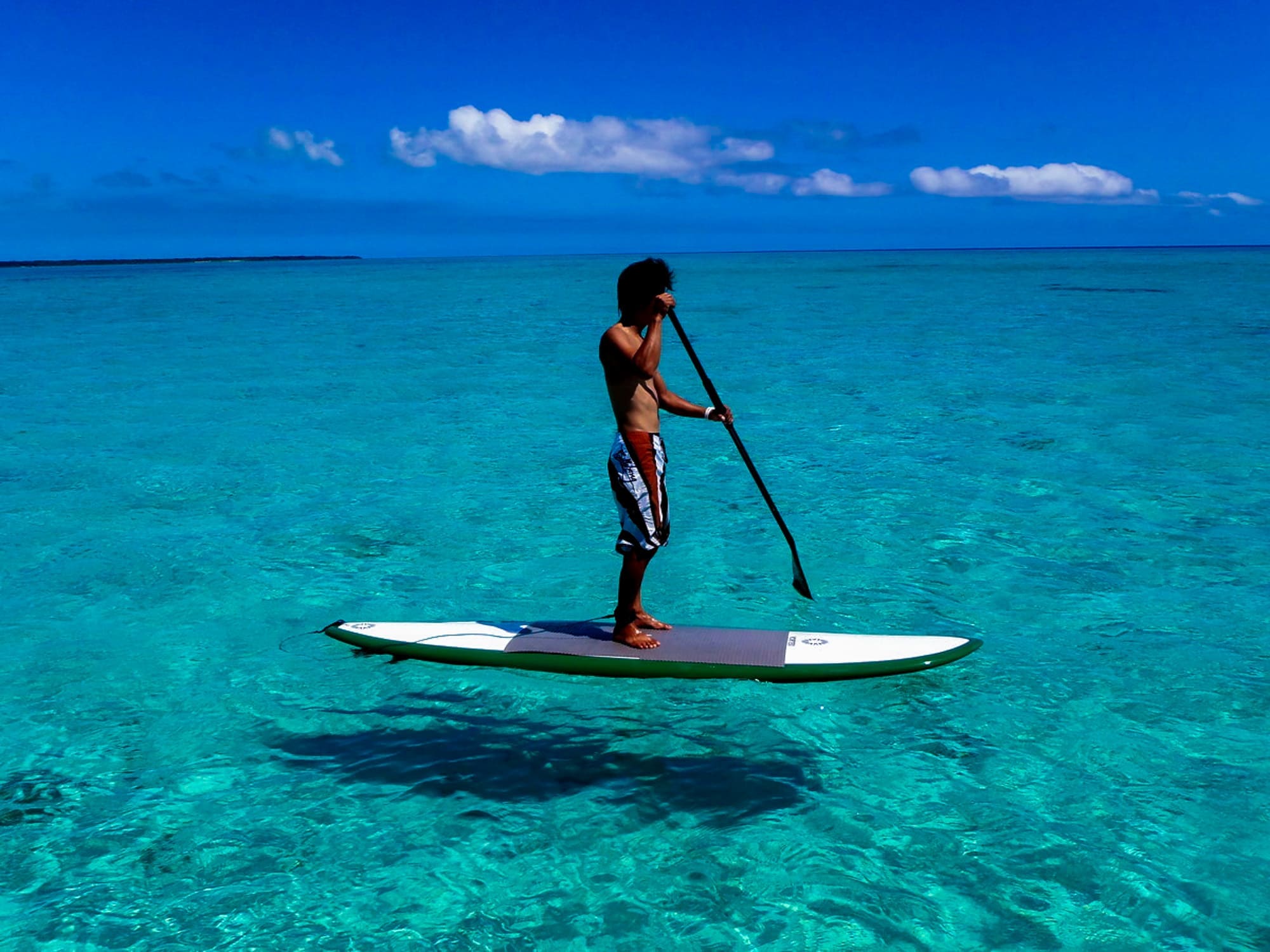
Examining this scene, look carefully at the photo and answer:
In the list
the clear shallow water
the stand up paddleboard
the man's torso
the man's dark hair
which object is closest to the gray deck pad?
the stand up paddleboard

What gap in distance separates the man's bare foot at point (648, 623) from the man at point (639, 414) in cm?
11

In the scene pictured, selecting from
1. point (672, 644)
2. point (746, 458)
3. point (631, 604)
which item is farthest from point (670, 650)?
point (746, 458)

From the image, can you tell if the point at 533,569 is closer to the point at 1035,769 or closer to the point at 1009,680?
the point at 1009,680

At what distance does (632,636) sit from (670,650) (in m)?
0.26

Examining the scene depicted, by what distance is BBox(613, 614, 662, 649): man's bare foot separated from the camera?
6.24m

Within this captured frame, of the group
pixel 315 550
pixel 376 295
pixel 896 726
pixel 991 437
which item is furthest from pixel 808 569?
pixel 376 295

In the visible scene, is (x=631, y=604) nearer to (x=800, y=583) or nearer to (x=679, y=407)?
(x=679, y=407)

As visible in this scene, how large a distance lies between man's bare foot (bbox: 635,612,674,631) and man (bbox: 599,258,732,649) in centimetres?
11

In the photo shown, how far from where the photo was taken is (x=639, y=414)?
5914 mm

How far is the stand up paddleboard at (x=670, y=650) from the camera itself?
5.92 m

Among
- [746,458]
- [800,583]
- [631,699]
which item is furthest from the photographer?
[800,583]

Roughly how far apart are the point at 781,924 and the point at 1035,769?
6.87 feet

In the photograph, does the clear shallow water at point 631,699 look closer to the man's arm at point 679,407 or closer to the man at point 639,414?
the man at point 639,414

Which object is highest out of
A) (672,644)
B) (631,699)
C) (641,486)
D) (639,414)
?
(639,414)
